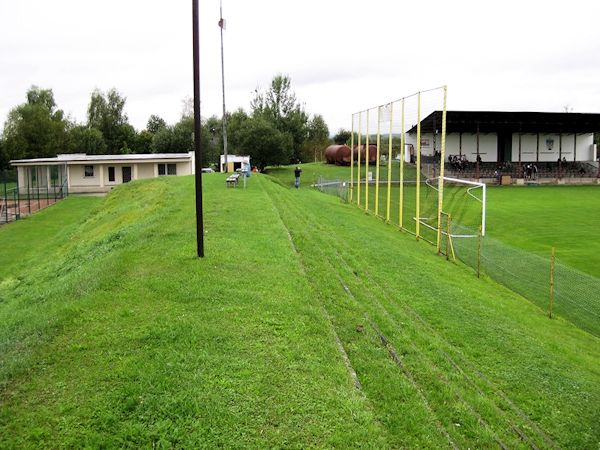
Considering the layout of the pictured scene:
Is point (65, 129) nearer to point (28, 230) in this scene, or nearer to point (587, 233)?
point (28, 230)

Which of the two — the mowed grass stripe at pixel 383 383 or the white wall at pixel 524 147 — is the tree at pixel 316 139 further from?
the mowed grass stripe at pixel 383 383

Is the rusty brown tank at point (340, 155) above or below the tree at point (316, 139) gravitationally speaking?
below

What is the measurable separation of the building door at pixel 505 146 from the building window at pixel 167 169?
108 feet

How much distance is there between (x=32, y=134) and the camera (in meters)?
69.1

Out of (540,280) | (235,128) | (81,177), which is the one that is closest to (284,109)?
(235,128)

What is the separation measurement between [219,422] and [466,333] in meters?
5.59

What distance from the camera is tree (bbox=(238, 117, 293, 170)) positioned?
55.6m

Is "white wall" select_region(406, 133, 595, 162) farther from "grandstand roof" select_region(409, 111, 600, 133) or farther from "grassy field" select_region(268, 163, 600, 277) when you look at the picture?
"grassy field" select_region(268, 163, 600, 277)

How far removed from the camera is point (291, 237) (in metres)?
16.6

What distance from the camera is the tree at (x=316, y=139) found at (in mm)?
83438

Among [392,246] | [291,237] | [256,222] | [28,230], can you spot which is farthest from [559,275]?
[28,230]

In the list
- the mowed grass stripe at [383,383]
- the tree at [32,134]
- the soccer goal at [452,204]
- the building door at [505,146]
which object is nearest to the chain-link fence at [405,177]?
the soccer goal at [452,204]

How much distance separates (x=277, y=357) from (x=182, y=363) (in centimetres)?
120

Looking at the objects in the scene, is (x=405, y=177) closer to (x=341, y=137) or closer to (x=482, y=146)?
(x=482, y=146)
